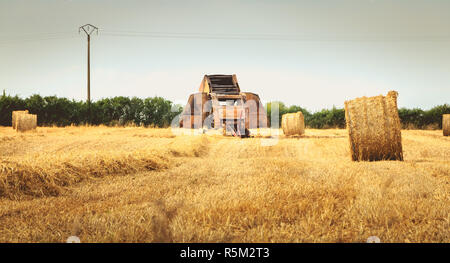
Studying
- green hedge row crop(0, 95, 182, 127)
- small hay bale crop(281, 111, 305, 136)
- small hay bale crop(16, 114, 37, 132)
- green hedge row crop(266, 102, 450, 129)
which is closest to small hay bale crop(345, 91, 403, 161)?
small hay bale crop(281, 111, 305, 136)

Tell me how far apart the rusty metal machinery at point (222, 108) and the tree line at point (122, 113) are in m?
3.65

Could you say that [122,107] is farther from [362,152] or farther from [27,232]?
[27,232]

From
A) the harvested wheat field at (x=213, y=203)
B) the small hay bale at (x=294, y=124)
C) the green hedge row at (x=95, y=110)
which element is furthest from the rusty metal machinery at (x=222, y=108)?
the harvested wheat field at (x=213, y=203)

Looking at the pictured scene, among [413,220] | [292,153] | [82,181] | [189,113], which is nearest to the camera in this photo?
[413,220]

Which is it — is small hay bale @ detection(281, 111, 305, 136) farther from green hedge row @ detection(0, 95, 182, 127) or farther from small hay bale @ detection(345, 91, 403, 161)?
green hedge row @ detection(0, 95, 182, 127)

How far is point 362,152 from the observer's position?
7.08 metres

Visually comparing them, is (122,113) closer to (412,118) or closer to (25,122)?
(25,122)

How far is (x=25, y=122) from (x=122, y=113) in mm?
7355

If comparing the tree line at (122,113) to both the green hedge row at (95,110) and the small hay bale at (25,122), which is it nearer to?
the green hedge row at (95,110)

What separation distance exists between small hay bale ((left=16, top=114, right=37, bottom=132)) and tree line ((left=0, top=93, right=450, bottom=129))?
534 cm

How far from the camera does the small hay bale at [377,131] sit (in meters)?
7.02

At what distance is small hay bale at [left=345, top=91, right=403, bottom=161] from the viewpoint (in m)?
7.02

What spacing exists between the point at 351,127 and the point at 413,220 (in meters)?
4.98

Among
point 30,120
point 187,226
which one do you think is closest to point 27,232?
point 187,226
